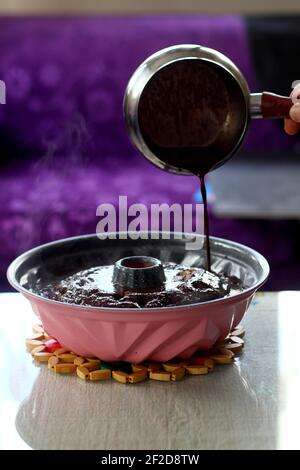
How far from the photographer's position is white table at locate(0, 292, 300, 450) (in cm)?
98

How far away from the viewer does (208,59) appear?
1.29m

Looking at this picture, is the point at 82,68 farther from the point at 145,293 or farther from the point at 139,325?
the point at 139,325

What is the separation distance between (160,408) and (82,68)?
8.65ft

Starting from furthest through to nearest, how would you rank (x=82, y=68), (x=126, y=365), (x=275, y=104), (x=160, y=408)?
Result: (x=82, y=68) < (x=275, y=104) < (x=126, y=365) < (x=160, y=408)

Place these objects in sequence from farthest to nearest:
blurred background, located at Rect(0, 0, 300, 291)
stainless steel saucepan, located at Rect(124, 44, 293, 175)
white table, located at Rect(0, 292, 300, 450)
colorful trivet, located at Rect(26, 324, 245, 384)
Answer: blurred background, located at Rect(0, 0, 300, 291), stainless steel saucepan, located at Rect(124, 44, 293, 175), colorful trivet, located at Rect(26, 324, 245, 384), white table, located at Rect(0, 292, 300, 450)

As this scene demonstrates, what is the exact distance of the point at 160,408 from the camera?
1061mm

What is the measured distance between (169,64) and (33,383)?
0.63 m

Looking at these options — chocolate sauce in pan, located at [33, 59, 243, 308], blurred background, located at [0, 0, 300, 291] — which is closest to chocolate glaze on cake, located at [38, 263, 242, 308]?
chocolate sauce in pan, located at [33, 59, 243, 308]

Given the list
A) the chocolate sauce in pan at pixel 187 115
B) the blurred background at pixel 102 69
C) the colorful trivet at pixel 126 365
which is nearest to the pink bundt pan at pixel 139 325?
the colorful trivet at pixel 126 365

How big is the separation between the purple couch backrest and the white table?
88.7 inches

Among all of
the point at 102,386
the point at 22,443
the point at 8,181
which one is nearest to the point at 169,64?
the point at 102,386

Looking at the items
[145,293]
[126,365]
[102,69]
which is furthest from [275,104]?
[102,69]

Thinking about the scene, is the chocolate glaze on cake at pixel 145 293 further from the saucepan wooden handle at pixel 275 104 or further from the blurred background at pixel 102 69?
the blurred background at pixel 102 69

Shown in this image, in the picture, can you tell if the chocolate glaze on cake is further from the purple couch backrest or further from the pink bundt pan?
the purple couch backrest
